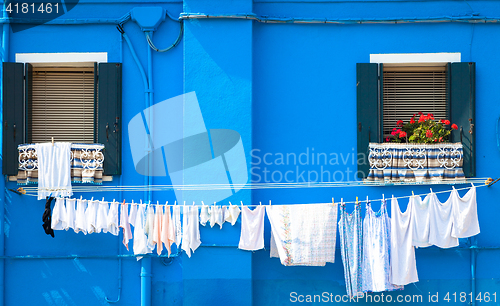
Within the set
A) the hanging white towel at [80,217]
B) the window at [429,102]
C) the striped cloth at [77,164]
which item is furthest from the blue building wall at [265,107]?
the hanging white towel at [80,217]

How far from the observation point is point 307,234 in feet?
16.8

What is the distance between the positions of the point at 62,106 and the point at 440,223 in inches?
199

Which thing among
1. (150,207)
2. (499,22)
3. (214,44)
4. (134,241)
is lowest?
(134,241)

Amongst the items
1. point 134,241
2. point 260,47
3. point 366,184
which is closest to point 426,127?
point 366,184

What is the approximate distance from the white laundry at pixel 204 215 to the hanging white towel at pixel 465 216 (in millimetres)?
2913

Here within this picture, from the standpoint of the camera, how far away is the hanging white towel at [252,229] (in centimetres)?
526

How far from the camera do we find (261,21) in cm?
568

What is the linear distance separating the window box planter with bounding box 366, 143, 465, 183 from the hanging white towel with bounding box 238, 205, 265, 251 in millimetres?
1518

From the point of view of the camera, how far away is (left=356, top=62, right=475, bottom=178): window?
18.3ft

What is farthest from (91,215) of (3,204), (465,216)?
(465,216)

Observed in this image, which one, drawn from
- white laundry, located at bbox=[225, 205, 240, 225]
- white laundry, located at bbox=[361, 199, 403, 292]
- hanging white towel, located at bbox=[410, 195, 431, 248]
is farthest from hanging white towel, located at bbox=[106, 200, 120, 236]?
hanging white towel, located at bbox=[410, 195, 431, 248]

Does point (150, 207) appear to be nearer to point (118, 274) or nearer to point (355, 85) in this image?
point (118, 274)

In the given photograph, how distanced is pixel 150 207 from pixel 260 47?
8.19 feet

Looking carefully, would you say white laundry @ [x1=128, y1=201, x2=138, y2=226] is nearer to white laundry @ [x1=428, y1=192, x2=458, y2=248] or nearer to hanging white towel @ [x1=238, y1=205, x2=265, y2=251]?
hanging white towel @ [x1=238, y1=205, x2=265, y2=251]
